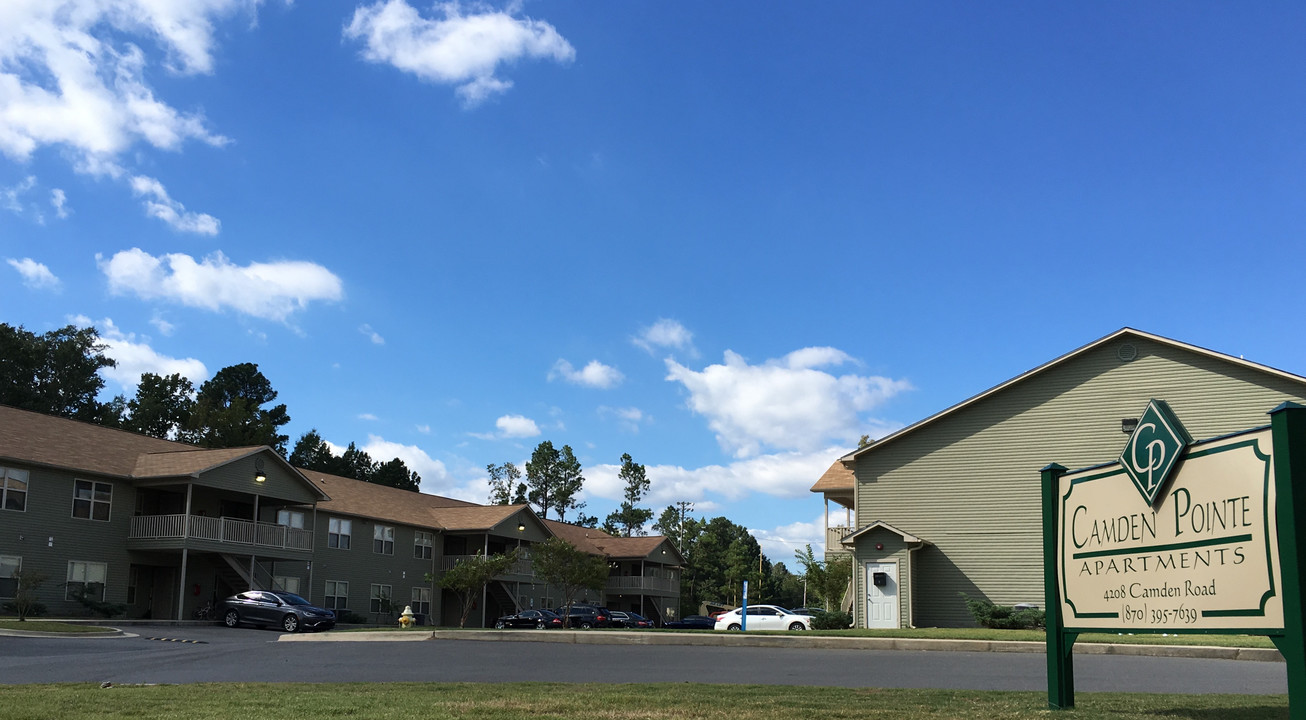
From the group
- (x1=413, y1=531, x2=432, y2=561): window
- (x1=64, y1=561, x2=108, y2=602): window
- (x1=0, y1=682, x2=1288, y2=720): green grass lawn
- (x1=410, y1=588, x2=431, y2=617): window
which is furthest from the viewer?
(x1=413, y1=531, x2=432, y2=561): window

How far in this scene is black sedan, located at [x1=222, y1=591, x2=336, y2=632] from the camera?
3306 cm

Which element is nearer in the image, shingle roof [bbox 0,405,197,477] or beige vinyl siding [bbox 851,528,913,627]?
beige vinyl siding [bbox 851,528,913,627]

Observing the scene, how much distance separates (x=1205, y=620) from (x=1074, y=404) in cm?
2613

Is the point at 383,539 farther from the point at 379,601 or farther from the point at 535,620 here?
the point at 535,620

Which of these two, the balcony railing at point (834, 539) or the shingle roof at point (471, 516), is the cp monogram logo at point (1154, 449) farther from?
the shingle roof at point (471, 516)

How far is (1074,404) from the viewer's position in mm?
32219

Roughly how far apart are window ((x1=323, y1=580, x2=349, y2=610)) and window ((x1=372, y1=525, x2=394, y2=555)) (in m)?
2.63

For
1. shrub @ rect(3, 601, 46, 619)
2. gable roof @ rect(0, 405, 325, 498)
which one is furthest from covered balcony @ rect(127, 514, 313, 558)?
shrub @ rect(3, 601, 46, 619)

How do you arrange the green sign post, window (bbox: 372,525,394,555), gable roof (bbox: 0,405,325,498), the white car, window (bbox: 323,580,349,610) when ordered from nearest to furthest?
the green sign post, gable roof (bbox: 0,405,325,498), the white car, window (bbox: 323,580,349,610), window (bbox: 372,525,394,555)

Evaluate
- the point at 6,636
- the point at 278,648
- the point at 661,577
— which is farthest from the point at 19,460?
the point at 661,577

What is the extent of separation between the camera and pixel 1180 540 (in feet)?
26.2

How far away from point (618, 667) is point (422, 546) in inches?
1483

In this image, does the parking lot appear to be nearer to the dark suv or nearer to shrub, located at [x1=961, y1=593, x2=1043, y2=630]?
shrub, located at [x1=961, y1=593, x2=1043, y2=630]

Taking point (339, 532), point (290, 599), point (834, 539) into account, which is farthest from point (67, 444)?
point (834, 539)
